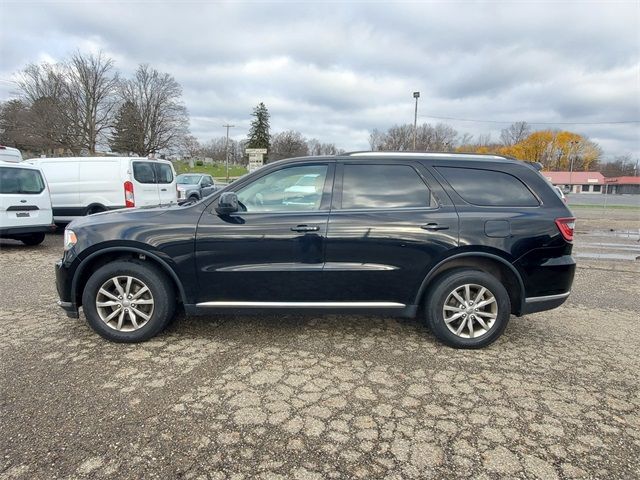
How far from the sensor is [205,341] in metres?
3.73

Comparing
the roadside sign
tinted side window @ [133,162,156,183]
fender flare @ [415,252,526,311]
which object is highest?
the roadside sign

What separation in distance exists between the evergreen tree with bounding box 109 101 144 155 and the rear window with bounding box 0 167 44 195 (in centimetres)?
4175

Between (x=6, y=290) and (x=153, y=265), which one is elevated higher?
(x=153, y=265)

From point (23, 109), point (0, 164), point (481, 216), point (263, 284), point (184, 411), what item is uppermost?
point (23, 109)

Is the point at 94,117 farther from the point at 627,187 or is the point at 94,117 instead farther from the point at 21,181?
the point at 627,187

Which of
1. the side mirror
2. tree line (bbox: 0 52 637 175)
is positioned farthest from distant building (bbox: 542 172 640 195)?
the side mirror

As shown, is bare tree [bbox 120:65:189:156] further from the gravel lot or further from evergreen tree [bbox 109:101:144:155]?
the gravel lot

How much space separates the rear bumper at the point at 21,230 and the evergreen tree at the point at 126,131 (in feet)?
138

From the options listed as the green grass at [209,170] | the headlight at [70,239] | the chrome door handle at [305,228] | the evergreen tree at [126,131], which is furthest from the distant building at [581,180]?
the headlight at [70,239]

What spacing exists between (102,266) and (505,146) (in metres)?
98.9

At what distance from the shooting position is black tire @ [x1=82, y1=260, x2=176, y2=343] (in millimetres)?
3600

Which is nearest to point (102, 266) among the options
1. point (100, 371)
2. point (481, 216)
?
point (100, 371)

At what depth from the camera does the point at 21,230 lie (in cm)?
800

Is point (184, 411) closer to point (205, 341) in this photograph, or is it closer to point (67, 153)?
point (205, 341)
